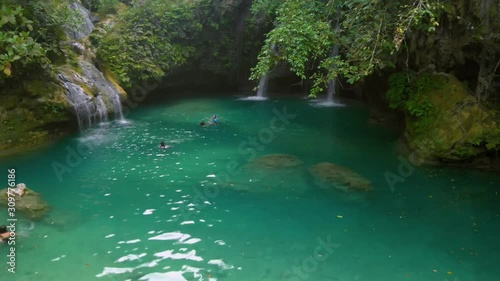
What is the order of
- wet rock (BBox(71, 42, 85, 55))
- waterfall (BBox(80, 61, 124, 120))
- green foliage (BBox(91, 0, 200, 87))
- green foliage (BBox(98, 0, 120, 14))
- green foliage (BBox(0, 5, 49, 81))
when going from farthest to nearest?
green foliage (BBox(98, 0, 120, 14)), green foliage (BBox(91, 0, 200, 87)), wet rock (BBox(71, 42, 85, 55)), waterfall (BBox(80, 61, 124, 120)), green foliage (BBox(0, 5, 49, 81))

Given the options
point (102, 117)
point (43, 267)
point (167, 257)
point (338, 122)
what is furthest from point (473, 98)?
point (102, 117)

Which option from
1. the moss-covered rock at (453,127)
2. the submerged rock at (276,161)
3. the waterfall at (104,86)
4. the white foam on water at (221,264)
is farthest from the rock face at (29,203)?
the moss-covered rock at (453,127)

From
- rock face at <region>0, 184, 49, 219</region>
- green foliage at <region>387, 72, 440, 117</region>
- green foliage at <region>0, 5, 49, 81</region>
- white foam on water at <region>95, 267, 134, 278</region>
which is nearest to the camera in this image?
green foliage at <region>0, 5, 49, 81</region>

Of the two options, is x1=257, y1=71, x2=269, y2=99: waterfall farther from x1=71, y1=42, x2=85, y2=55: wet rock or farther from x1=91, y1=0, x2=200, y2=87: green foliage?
x1=71, y1=42, x2=85, y2=55: wet rock

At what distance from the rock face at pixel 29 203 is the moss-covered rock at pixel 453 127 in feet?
35.9

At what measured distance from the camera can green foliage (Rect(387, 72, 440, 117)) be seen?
1304cm

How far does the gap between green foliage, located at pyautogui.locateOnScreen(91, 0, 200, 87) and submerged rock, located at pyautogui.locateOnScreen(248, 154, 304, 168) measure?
1011 centimetres

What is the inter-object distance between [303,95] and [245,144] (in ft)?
37.6

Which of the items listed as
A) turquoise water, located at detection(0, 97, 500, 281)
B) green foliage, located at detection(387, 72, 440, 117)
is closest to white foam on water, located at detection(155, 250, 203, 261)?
turquoise water, located at detection(0, 97, 500, 281)

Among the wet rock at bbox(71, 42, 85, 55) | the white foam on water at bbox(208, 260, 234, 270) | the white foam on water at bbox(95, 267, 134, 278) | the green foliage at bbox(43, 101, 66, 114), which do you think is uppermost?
the wet rock at bbox(71, 42, 85, 55)

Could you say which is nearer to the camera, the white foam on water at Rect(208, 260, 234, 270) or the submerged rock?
the white foam on water at Rect(208, 260, 234, 270)

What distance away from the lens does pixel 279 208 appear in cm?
977

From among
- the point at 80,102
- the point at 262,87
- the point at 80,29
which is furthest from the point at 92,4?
the point at 262,87

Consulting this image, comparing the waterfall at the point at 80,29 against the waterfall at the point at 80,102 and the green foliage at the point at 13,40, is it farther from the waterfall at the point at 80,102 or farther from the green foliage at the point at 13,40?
the green foliage at the point at 13,40
